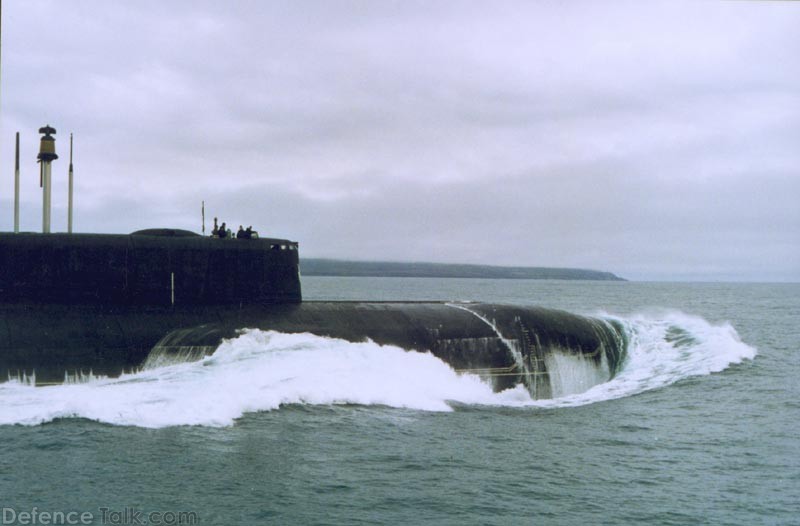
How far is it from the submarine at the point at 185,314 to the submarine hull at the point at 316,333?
3 centimetres

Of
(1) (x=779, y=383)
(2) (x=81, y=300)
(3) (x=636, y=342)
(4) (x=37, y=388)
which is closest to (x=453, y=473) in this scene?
(4) (x=37, y=388)

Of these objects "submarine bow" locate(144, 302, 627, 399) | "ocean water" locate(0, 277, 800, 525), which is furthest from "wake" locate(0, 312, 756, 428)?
"submarine bow" locate(144, 302, 627, 399)

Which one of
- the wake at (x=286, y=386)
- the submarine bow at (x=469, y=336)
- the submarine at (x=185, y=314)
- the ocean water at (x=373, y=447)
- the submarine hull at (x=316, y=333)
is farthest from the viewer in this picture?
the submarine bow at (x=469, y=336)

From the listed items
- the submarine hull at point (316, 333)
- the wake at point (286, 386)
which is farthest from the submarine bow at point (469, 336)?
A: the wake at point (286, 386)

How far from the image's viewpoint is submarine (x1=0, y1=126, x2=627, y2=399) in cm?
1800

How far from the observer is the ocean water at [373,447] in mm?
10930

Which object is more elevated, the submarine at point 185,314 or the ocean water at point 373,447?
the submarine at point 185,314

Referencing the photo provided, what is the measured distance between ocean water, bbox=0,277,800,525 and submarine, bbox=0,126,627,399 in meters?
0.61

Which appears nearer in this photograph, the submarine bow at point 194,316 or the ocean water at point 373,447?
the ocean water at point 373,447

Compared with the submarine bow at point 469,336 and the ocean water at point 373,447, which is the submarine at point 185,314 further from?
the ocean water at point 373,447

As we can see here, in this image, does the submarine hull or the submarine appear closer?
the submarine hull

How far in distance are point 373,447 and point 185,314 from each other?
8.23m

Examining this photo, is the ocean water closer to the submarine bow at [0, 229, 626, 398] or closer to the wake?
the wake

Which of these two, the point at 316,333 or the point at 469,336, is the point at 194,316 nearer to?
the point at 316,333
